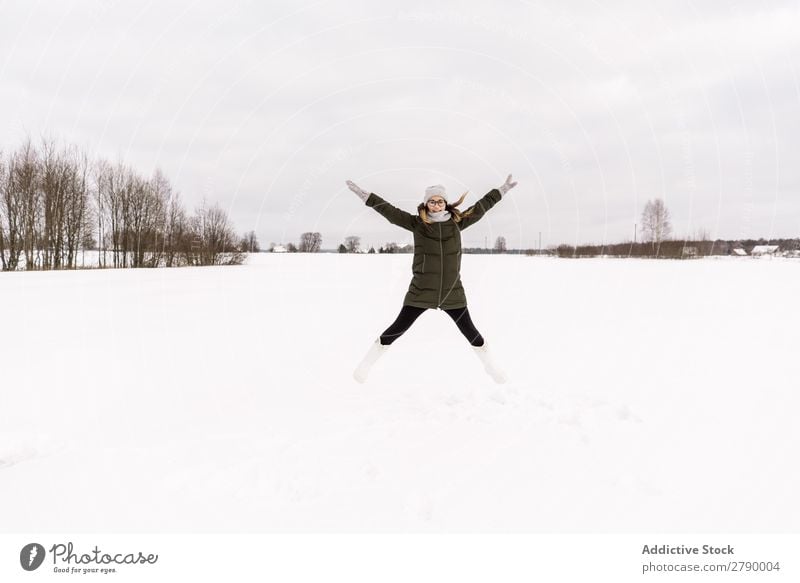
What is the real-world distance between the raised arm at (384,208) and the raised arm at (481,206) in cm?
65

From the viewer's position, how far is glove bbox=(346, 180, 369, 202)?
4.81 meters

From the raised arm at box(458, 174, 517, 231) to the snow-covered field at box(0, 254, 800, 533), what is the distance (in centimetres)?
200

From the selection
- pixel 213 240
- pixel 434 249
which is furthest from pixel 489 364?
pixel 213 240

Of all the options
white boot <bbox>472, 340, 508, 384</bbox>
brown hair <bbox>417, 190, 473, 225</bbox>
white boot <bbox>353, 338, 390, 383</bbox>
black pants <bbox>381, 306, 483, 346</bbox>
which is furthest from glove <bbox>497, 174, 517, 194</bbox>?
white boot <bbox>353, 338, 390, 383</bbox>

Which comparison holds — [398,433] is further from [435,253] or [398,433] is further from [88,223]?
[88,223]

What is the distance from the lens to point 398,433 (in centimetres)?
400

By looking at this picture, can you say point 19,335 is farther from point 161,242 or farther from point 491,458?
point 161,242

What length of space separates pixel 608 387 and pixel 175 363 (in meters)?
5.99

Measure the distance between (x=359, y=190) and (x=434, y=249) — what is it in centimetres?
106

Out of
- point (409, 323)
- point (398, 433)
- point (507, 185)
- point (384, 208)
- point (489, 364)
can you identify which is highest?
point (507, 185)

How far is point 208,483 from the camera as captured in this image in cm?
321

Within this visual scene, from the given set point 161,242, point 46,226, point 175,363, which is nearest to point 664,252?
point 161,242

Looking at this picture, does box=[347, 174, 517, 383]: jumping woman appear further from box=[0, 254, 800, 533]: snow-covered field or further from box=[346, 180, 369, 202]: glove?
box=[0, 254, 800, 533]: snow-covered field

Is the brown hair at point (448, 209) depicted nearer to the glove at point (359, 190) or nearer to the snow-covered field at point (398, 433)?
the glove at point (359, 190)
